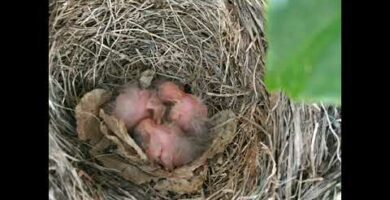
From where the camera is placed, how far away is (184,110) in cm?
198

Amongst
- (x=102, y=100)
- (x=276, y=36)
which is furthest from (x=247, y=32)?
(x=102, y=100)

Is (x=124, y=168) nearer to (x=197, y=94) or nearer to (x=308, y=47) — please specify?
(x=197, y=94)

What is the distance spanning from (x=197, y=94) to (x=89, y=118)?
0.25 m

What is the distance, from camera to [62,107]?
1941mm

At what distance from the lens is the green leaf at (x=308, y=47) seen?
6.35 ft

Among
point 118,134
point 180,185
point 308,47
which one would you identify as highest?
point 308,47

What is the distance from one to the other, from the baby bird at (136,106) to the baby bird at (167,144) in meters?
0.02

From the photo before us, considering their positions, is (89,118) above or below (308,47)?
below

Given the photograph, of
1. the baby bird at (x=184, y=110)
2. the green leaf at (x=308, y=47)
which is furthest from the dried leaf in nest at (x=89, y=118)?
the green leaf at (x=308, y=47)

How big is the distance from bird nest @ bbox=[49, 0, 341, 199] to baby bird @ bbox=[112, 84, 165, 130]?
0.10 ft

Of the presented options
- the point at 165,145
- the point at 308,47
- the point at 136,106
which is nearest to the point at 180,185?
the point at 165,145

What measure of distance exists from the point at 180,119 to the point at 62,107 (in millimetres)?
263

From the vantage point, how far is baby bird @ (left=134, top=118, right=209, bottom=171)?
196 centimetres

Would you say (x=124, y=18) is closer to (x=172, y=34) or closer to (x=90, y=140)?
(x=172, y=34)
